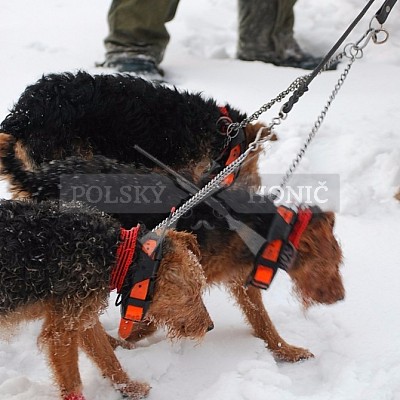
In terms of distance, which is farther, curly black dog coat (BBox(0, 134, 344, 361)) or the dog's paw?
the dog's paw

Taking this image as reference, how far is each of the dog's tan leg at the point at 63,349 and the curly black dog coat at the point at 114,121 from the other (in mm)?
1097

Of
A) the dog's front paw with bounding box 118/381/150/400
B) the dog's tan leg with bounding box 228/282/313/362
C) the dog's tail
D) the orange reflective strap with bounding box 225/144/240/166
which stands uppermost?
the orange reflective strap with bounding box 225/144/240/166

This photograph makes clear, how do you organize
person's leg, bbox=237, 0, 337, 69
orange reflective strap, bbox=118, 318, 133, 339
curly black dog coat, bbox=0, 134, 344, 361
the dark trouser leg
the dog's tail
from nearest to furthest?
1. orange reflective strap, bbox=118, 318, 133, 339
2. curly black dog coat, bbox=0, 134, 344, 361
3. the dog's tail
4. the dark trouser leg
5. person's leg, bbox=237, 0, 337, 69

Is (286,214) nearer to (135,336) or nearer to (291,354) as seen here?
(291,354)

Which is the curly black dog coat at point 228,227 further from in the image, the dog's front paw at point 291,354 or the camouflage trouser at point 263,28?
the camouflage trouser at point 263,28

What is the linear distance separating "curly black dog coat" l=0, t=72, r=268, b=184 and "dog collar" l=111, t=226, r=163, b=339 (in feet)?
3.59

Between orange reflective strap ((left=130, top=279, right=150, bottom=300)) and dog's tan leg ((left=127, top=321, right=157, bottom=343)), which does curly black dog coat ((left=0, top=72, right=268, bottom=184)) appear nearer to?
dog's tan leg ((left=127, top=321, right=157, bottom=343))

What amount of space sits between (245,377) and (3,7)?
16.6ft

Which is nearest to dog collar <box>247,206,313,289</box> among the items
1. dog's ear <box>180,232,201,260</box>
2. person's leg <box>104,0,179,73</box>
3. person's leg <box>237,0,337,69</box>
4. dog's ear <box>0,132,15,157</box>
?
dog's ear <box>180,232,201,260</box>

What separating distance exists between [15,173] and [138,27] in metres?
2.64

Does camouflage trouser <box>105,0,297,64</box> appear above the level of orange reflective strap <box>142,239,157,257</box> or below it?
above

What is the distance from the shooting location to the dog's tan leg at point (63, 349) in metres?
2.33

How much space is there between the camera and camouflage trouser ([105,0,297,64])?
204 inches

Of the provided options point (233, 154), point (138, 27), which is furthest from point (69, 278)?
point (138, 27)
